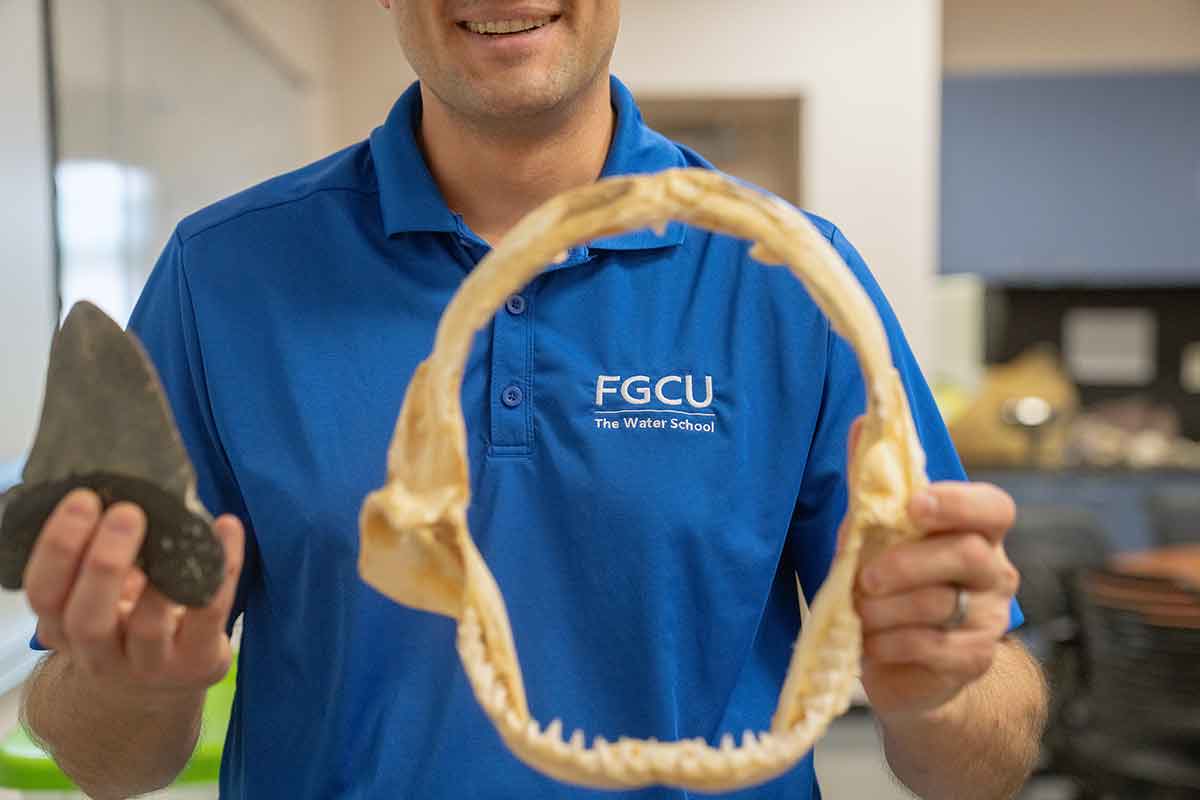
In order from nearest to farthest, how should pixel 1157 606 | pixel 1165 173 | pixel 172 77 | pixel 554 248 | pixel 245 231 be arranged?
pixel 554 248
pixel 245 231
pixel 172 77
pixel 1157 606
pixel 1165 173

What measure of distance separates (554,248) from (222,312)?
0.46m

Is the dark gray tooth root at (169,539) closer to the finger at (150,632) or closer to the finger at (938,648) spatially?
the finger at (150,632)

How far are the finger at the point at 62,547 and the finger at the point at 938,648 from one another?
525mm

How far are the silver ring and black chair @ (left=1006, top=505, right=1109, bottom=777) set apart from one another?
2550 mm

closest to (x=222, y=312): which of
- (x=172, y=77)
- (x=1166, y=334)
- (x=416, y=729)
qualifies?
(x=416, y=729)

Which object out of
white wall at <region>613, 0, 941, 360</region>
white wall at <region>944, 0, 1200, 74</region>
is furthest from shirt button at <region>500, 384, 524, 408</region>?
white wall at <region>944, 0, 1200, 74</region>

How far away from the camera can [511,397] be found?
111cm

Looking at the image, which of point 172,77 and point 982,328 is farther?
point 982,328

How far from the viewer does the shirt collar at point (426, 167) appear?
1.16 meters

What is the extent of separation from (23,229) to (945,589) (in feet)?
5.60

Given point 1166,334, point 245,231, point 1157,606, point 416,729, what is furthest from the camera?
point 1166,334

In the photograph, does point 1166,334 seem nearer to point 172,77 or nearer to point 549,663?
point 172,77

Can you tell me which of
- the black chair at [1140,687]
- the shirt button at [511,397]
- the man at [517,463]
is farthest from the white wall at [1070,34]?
the shirt button at [511,397]

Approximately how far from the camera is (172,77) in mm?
2791
